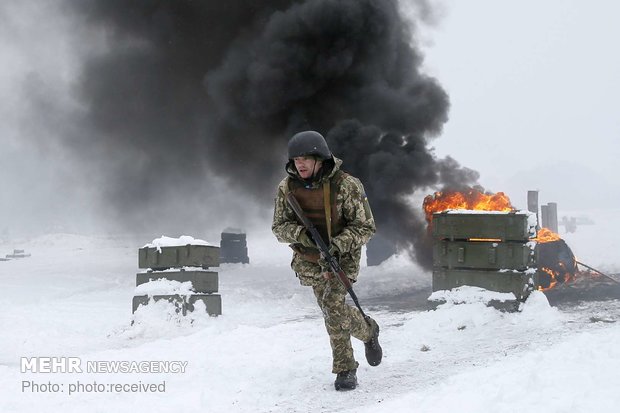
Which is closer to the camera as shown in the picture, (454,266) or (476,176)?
(454,266)

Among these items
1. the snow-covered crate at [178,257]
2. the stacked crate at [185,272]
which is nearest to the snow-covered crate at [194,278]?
the stacked crate at [185,272]

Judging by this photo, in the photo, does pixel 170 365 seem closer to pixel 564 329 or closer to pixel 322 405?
pixel 322 405

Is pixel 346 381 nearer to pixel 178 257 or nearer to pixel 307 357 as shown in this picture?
pixel 307 357

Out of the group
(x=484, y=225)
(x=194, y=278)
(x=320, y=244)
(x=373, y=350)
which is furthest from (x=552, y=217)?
(x=320, y=244)

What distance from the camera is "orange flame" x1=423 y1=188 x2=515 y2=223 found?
35.2 feet

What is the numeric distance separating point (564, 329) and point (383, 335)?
190cm

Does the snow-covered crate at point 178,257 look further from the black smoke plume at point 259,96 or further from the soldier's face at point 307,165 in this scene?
the black smoke plume at point 259,96

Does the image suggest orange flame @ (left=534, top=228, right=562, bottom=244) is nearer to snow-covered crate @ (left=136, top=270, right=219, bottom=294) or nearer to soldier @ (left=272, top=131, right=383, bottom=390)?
snow-covered crate @ (left=136, top=270, right=219, bottom=294)

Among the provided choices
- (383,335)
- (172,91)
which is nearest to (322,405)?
(383,335)

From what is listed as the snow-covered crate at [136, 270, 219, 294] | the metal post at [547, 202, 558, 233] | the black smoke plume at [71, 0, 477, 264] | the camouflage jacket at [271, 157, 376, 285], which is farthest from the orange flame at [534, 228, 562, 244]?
the metal post at [547, 202, 558, 233]

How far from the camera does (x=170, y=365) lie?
4.98m

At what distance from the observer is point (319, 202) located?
4207 mm

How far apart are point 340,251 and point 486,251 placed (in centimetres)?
432

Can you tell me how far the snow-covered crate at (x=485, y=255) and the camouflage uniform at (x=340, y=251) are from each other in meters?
3.97
